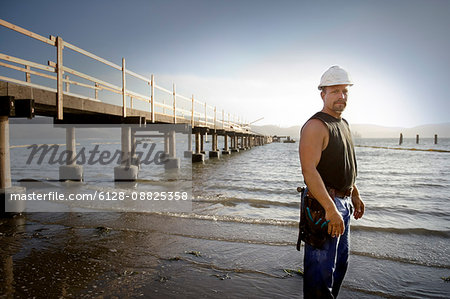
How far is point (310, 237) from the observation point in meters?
2.10

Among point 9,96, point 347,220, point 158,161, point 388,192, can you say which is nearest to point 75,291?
point 347,220

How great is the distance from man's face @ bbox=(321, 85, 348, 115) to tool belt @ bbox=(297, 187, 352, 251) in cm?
63

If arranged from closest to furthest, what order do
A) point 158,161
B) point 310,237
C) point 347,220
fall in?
point 310,237, point 347,220, point 158,161

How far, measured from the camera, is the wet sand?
3.10 m

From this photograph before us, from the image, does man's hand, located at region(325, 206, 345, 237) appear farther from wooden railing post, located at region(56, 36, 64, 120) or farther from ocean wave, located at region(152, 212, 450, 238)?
wooden railing post, located at region(56, 36, 64, 120)

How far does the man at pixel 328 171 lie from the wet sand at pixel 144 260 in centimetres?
115

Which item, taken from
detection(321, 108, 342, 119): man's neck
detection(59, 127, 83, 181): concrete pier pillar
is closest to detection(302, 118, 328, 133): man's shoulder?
detection(321, 108, 342, 119): man's neck

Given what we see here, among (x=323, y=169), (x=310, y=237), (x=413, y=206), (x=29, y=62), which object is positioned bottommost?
(x=413, y=206)

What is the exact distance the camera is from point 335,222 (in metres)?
2.00

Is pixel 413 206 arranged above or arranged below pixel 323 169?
below

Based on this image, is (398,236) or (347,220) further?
(398,236)

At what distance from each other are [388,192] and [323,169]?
33.6 feet

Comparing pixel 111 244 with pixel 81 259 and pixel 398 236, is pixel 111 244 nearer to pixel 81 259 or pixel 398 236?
pixel 81 259

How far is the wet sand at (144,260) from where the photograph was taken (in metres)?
3.10
